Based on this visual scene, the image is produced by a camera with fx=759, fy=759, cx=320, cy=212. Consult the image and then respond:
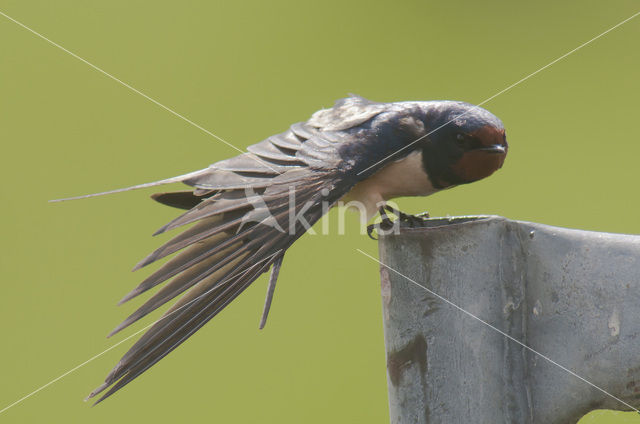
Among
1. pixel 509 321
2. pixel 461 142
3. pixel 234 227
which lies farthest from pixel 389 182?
pixel 509 321

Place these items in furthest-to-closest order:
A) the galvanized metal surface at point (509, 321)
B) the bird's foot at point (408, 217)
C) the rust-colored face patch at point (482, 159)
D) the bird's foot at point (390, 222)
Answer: the rust-colored face patch at point (482, 159)
the bird's foot at point (408, 217)
the bird's foot at point (390, 222)
the galvanized metal surface at point (509, 321)

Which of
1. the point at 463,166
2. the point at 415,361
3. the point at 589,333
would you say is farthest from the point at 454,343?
the point at 463,166

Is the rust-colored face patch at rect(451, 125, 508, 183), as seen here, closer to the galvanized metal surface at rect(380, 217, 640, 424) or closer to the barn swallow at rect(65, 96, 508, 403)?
the barn swallow at rect(65, 96, 508, 403)

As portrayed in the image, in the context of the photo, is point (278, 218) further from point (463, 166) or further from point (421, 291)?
point (463, 166)

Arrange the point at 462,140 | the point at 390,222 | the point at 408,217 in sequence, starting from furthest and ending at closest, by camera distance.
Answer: the point at 462,140, the point at 408,217, the point at 390,222

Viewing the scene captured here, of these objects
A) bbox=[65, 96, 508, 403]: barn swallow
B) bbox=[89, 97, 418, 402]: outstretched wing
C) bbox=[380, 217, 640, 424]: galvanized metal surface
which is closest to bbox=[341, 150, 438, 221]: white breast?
bbox=[65, 96, 508, 403]: barn swallow

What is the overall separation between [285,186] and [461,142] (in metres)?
0.43

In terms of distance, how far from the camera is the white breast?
1.54 m

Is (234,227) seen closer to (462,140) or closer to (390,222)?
(390,222)

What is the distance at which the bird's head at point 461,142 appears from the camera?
149 centimetres

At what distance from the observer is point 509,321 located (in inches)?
39.2

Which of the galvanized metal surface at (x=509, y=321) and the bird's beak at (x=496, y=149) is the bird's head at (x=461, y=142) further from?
the galvanized metal surface at (x=509, y=321)

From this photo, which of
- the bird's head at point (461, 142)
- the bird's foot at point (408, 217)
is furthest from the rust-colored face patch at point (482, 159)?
the bird's foot at point (408, 217)

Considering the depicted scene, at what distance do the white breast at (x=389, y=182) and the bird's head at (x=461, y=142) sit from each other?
0.02 metres
